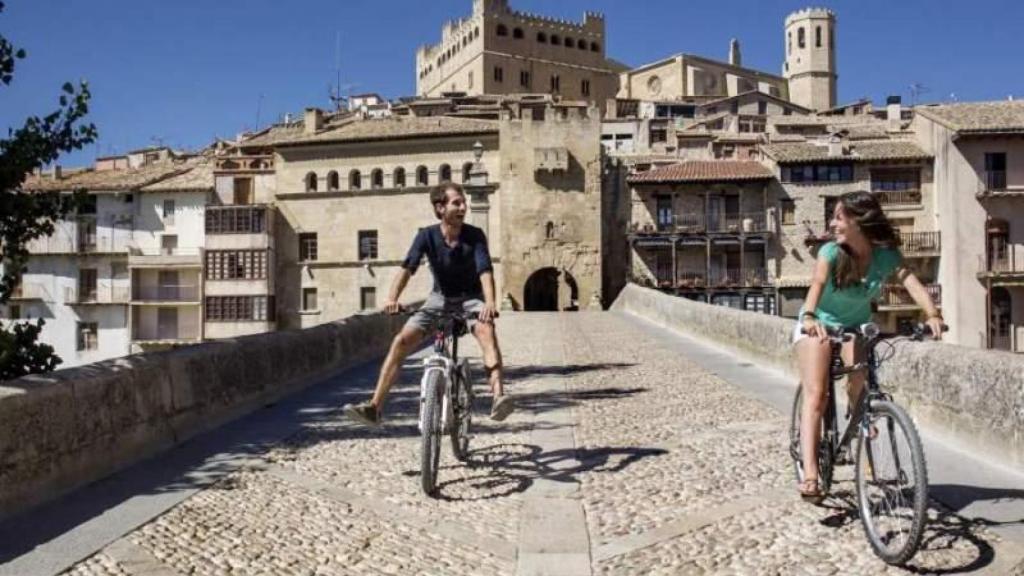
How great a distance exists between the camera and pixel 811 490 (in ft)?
14.6

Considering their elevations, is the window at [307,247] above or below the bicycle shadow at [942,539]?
above

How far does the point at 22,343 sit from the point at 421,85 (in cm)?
11741

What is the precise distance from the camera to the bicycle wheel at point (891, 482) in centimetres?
370

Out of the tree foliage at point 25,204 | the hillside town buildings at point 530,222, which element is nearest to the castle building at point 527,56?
the hillside town buildings at point 530,222

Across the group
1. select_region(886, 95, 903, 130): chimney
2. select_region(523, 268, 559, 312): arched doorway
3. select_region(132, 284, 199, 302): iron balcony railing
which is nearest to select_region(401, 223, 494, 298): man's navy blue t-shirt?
select_region(523, 268, 559, 312): arched doorway

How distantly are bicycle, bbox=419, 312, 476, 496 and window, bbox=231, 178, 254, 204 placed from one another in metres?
49.8

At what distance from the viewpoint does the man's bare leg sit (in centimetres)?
582

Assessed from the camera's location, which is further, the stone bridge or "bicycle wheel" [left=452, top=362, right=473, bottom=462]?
"bicycle wheel" [left=452, top=362, right=473, bottom=462]

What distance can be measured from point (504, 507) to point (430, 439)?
543 mm

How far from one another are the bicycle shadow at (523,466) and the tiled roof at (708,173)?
43.6 m

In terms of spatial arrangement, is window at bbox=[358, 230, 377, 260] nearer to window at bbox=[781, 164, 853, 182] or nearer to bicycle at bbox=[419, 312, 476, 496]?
window at bbox=[781, 164, 853, 182]

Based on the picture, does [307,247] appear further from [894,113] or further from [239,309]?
[894,113]

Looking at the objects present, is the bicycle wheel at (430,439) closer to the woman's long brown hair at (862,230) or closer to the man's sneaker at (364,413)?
the man's sneaker at (364,413)

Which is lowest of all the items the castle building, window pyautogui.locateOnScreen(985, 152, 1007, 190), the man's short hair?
the man's short hair
